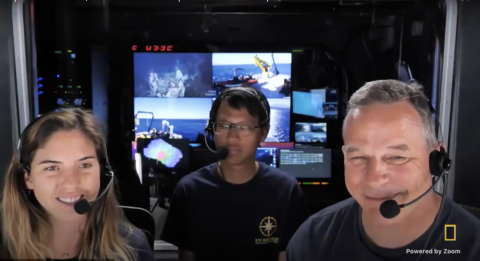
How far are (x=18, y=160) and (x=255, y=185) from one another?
0.78m

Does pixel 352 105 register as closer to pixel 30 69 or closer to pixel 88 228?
pixel 88 228

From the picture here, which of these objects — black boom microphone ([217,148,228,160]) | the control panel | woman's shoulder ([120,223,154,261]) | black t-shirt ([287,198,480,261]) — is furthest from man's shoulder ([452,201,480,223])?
the control panel

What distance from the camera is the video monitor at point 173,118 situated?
5.81 feet

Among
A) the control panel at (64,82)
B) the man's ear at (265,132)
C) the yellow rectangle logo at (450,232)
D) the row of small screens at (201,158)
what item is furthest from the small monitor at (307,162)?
the control panel at (64,82)

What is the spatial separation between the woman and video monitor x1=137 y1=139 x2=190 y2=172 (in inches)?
21.1

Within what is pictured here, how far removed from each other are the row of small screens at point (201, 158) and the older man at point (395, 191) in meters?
0.49

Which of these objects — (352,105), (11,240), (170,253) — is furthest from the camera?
Answer: (170,253)

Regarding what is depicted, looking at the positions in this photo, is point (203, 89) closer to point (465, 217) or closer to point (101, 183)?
point (101, 183)

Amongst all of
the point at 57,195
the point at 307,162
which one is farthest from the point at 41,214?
the point at 307,162

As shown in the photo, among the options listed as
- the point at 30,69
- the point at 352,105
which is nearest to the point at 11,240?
the point at 30,69

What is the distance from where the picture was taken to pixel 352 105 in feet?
4.41

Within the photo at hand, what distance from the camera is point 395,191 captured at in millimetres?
1240

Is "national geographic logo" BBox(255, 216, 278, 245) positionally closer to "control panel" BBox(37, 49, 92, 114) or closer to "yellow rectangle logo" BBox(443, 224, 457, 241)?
"yellow rectangle logo" BBox(443, 224, 457, 241)

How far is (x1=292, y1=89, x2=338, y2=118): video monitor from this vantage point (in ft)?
5.94
